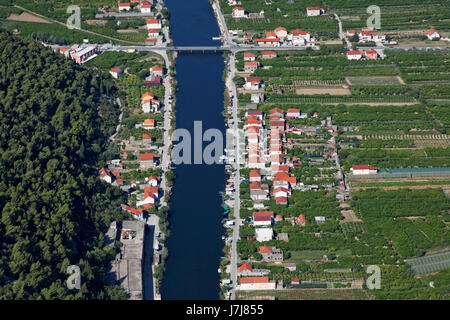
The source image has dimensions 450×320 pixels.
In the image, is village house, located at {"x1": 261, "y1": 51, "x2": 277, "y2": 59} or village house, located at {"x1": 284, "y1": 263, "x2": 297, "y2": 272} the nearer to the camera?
village house, located at {"x1": 284, "y1": 263, "x2": 297, "y2": 272}

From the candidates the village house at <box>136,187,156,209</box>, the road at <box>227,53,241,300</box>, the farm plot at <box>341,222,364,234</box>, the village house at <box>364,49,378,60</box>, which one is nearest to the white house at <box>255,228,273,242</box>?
the road at <box>227,53,241,300</box>

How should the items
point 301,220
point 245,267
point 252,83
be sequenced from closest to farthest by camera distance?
point 245,267
point 301,220
point 252,83

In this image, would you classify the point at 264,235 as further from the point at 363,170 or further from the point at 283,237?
the point at 363,170

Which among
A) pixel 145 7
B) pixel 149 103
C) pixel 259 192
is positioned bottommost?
pixel 259 192

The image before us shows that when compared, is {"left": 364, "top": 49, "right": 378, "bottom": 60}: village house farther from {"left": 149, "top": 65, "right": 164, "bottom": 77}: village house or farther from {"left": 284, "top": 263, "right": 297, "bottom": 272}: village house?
{"left": 284, "top": 263, "right": 297, "bottom": 272}: village house

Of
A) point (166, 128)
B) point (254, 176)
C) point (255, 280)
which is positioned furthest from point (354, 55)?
point (255, 280)

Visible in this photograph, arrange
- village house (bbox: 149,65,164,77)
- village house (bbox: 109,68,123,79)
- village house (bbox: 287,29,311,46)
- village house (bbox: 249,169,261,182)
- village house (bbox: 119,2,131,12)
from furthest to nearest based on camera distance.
→ village house (bbox: 119,2,131,12), village house (bbox: 287,29,311,46), village house (bbox: 149,65,164,77), village house (bbox: 109,68,123,79), village house (bbox: 249,169,261,182)

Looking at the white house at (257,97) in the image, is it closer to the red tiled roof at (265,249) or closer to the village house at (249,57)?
the village house at (249,57)
